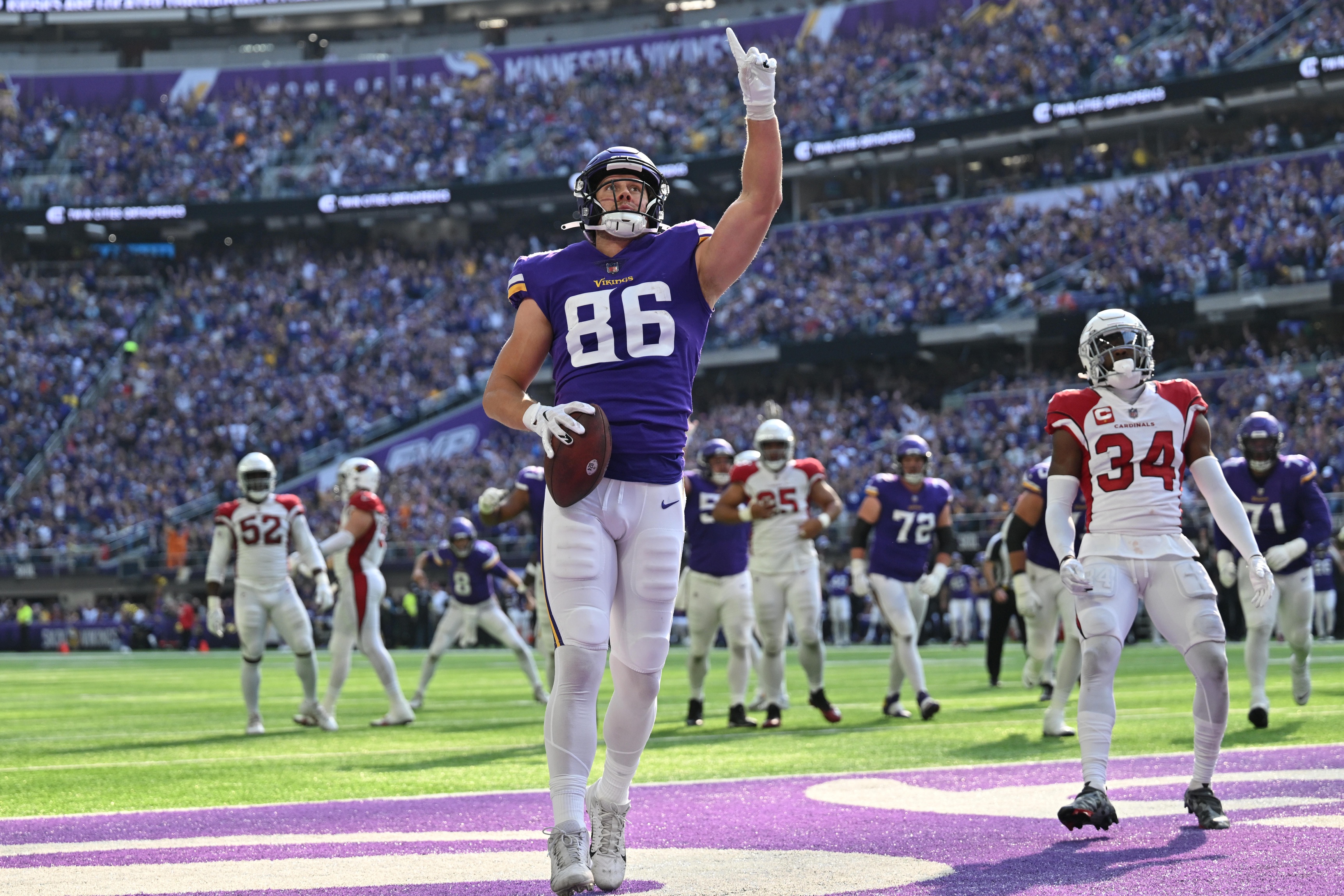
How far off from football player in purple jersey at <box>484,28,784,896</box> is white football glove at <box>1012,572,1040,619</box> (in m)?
6.71

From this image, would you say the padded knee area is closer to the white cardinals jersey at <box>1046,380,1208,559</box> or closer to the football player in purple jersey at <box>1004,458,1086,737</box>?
the white cardinals jersey at <box>1046,380,1208,559</box>

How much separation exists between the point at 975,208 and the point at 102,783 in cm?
3372

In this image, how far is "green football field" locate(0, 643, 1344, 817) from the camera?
26.3 feet

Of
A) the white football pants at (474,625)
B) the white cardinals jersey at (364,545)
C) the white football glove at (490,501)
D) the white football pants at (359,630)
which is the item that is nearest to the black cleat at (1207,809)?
the white football glove at (490,501)

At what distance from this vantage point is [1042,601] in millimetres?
12742

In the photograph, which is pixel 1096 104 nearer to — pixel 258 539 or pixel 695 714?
pixel 695 714

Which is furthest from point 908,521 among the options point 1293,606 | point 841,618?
point 841,618

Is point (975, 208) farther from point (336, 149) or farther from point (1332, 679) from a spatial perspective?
point (1332, 679)

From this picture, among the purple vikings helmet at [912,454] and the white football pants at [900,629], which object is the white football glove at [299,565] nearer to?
the white football pants at [900,629]

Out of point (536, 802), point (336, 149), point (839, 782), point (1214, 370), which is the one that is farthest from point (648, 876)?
point (336, 149)

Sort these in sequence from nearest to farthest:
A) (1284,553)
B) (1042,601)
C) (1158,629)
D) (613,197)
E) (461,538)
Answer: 1. (613,197)
2. (1158,629)
3. (1284,553)
4. (1042,601)
5. (461,538)

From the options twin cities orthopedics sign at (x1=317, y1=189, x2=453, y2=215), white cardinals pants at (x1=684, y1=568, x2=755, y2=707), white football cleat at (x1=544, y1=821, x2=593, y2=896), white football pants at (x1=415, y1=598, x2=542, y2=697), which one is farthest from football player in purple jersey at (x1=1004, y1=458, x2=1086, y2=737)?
twin cities orthopedics sign at (x1=317, y1=189, x2=453, y2=215)

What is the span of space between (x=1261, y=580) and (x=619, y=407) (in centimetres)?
294

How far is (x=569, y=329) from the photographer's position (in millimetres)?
4758
